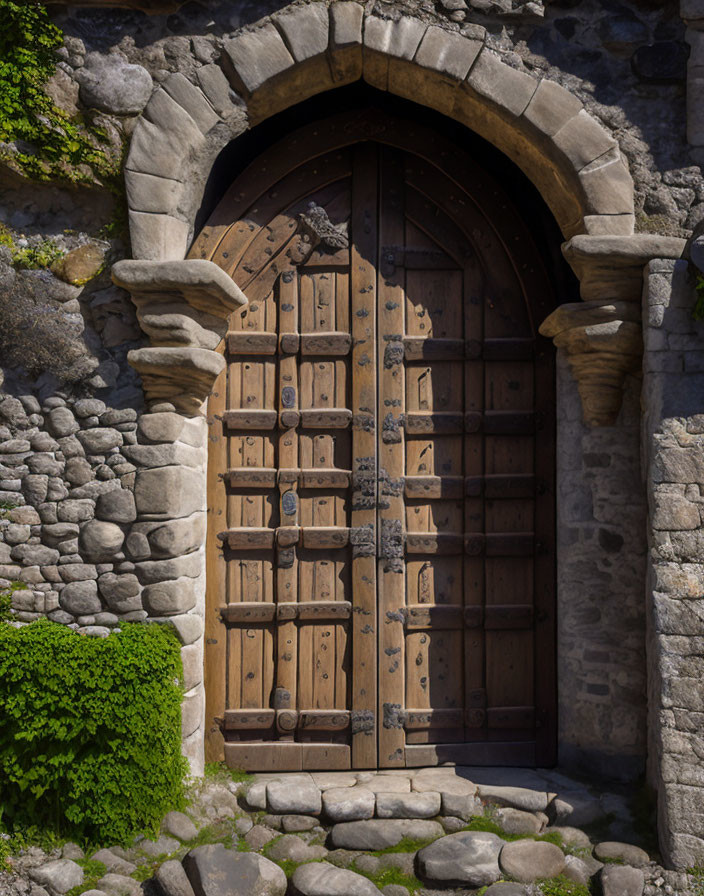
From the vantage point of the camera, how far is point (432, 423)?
3.79m

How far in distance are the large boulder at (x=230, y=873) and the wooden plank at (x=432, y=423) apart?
213 cm

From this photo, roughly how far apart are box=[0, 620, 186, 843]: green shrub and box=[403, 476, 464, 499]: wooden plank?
4.95ft

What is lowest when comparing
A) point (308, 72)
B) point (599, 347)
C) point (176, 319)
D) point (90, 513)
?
point (90, 513)

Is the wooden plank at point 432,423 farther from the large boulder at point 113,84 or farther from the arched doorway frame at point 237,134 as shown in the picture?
the large boulder at point 113,84

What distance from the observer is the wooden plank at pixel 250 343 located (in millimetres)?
3746

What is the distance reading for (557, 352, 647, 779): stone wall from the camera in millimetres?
3504

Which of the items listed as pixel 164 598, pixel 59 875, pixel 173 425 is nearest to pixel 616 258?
pixel 173 425

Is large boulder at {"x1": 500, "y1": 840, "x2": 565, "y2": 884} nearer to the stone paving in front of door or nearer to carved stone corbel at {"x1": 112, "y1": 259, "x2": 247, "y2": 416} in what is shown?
the stone paving in front of door

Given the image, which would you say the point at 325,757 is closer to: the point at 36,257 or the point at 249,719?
the point at 249,719

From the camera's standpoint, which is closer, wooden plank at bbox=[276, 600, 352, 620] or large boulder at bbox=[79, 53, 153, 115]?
large boulder at bbox=[79, 53, 153, 115]

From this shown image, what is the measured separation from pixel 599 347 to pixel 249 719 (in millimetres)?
2576

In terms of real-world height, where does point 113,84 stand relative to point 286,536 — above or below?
above

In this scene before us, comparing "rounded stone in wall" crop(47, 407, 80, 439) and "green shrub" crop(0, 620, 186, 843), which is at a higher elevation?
"rounded stone in wall" crop(47, 407, 80, 439)

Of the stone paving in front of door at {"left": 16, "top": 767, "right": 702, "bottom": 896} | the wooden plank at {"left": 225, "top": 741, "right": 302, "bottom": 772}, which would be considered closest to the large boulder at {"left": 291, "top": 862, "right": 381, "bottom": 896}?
the stone paving in front of door at {"left": 16, "top": 767, "right": 702, "bottom": 896}
